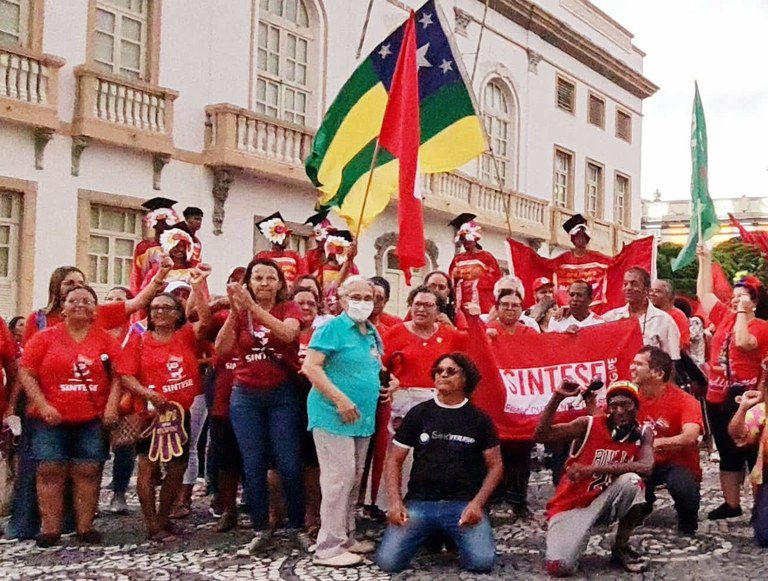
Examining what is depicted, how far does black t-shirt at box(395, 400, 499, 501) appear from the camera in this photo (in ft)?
17.6

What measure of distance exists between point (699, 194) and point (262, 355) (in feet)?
23.4

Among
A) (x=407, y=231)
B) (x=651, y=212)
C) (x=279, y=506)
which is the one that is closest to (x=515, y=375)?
(x=407, y=231)

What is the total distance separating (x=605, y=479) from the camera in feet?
17.5

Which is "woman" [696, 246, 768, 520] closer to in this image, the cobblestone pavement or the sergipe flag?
the cobblestone pavement

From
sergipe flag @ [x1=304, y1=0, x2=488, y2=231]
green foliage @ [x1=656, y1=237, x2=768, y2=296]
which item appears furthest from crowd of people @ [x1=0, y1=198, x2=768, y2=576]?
green foliage @ [x1=656, y1=237, x2=768, y2=296]

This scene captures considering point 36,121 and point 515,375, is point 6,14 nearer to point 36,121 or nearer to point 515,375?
point 36,121

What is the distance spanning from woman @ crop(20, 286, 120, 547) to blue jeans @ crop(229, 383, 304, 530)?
0.74 meters

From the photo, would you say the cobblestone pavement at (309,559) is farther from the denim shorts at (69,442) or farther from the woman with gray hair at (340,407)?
the denim shorts at (69,442)

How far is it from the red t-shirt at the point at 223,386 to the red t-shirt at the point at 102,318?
640 millimetres

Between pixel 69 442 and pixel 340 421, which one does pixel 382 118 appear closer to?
pixel 340 421

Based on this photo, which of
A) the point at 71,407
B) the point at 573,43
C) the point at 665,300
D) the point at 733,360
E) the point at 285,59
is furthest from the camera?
the point at 573,43

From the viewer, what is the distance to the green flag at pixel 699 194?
1119 centimetres

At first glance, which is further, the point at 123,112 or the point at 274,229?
the point at 123,112

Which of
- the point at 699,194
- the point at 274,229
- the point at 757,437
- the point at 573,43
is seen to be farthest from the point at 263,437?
the point at 573,43
